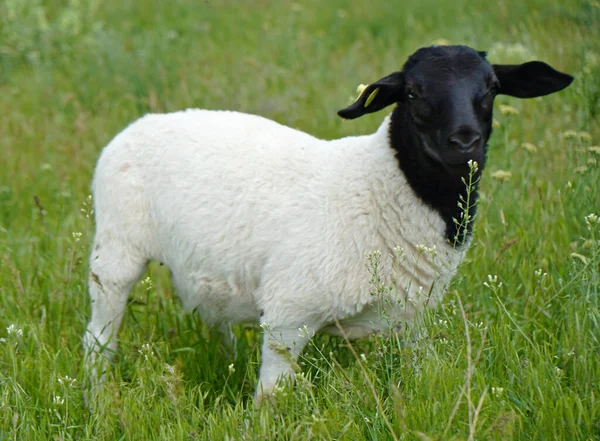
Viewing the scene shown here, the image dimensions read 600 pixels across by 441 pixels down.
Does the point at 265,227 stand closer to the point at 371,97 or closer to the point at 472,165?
the point at 371,97

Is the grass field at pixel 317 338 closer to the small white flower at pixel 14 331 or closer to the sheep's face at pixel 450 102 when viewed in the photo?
the small white flower at pixel 14 331

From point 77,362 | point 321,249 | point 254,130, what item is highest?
point 254,130

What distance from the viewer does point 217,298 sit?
3.39 metres

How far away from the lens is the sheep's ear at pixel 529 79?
3203 millimetres

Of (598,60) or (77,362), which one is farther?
(598,60)

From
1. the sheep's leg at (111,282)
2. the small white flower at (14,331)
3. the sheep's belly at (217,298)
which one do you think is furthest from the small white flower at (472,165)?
the small white flower at (14,331)

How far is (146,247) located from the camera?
11.7 ft

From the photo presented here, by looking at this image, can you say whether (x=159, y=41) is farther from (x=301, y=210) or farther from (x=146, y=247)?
(x=301, y=210)

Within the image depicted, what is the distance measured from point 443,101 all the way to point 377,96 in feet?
1.25

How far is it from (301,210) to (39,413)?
1373 mm


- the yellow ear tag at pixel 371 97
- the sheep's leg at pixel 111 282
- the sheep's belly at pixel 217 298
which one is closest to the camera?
the yellow ear tag at pixel 371 97

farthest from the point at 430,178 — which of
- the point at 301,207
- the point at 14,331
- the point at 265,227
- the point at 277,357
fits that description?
the point at 14,331

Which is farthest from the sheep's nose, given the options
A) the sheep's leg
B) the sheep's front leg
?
the sheep's leg

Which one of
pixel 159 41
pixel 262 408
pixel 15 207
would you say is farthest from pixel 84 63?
pixel 262 408
